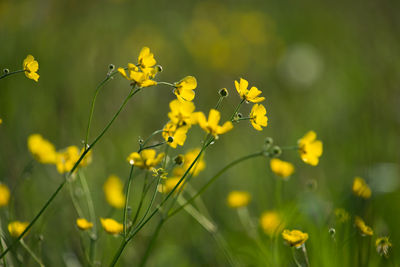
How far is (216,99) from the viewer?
12.2ft

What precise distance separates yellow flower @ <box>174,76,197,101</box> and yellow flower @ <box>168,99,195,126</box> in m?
0.05

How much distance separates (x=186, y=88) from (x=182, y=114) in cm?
9

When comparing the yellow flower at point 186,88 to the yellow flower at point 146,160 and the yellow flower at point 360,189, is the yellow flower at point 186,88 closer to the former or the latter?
the yellow flower at point 146,160

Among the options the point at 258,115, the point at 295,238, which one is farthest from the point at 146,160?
the point at 295,238

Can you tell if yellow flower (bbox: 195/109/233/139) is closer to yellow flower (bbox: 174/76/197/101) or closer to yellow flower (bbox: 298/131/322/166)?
yellow flower (bbox: 174/76/197/101)

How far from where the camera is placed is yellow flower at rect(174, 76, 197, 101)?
109 cm

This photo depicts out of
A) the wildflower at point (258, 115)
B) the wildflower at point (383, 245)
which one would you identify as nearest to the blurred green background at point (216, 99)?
the wildflower at point (383, 245)

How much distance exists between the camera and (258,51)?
470cm

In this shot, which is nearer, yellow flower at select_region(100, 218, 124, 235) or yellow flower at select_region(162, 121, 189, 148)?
yellow flower at select_region(162, 121, 189, 148)

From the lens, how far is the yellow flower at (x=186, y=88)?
109cm

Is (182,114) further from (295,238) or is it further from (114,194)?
(114,194)

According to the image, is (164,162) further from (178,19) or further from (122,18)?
(178,19)

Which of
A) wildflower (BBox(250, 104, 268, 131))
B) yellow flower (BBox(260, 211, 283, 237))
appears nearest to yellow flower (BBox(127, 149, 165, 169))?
wildflower (BBox(250, 104, 268, 131))

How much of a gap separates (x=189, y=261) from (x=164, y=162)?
0.74 meters
